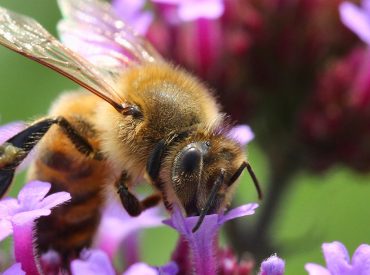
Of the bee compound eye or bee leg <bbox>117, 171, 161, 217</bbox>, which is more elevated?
the bee compound eye

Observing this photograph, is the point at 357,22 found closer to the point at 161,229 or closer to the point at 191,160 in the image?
the point at 191,160

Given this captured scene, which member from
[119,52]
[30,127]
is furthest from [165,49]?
[30,127]

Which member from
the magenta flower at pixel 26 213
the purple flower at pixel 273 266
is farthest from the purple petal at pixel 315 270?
the magenta flower at pixel 26 213

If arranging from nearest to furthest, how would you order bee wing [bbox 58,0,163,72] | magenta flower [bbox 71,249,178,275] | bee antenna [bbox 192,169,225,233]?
1. magenta flower [bbox 71,249,178,275]
2. bee antenna [bbox 192,169,225,233]
3. bee wing [bbox 58,0,163,72]

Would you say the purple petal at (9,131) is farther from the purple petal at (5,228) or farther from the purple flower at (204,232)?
the purple flower at (204,232)

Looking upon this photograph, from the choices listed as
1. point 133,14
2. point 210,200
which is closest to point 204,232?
point 210,200

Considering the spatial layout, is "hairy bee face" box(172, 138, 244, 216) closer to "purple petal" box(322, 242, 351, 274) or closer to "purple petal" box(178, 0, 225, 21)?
"purple petal" box(322, 242, 351, 274)

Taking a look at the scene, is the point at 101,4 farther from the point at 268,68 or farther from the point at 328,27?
the point at 328,27

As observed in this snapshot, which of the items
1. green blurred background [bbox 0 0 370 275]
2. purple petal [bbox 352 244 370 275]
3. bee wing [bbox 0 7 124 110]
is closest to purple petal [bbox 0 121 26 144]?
bee wing [bbox 0 7 124 110]
